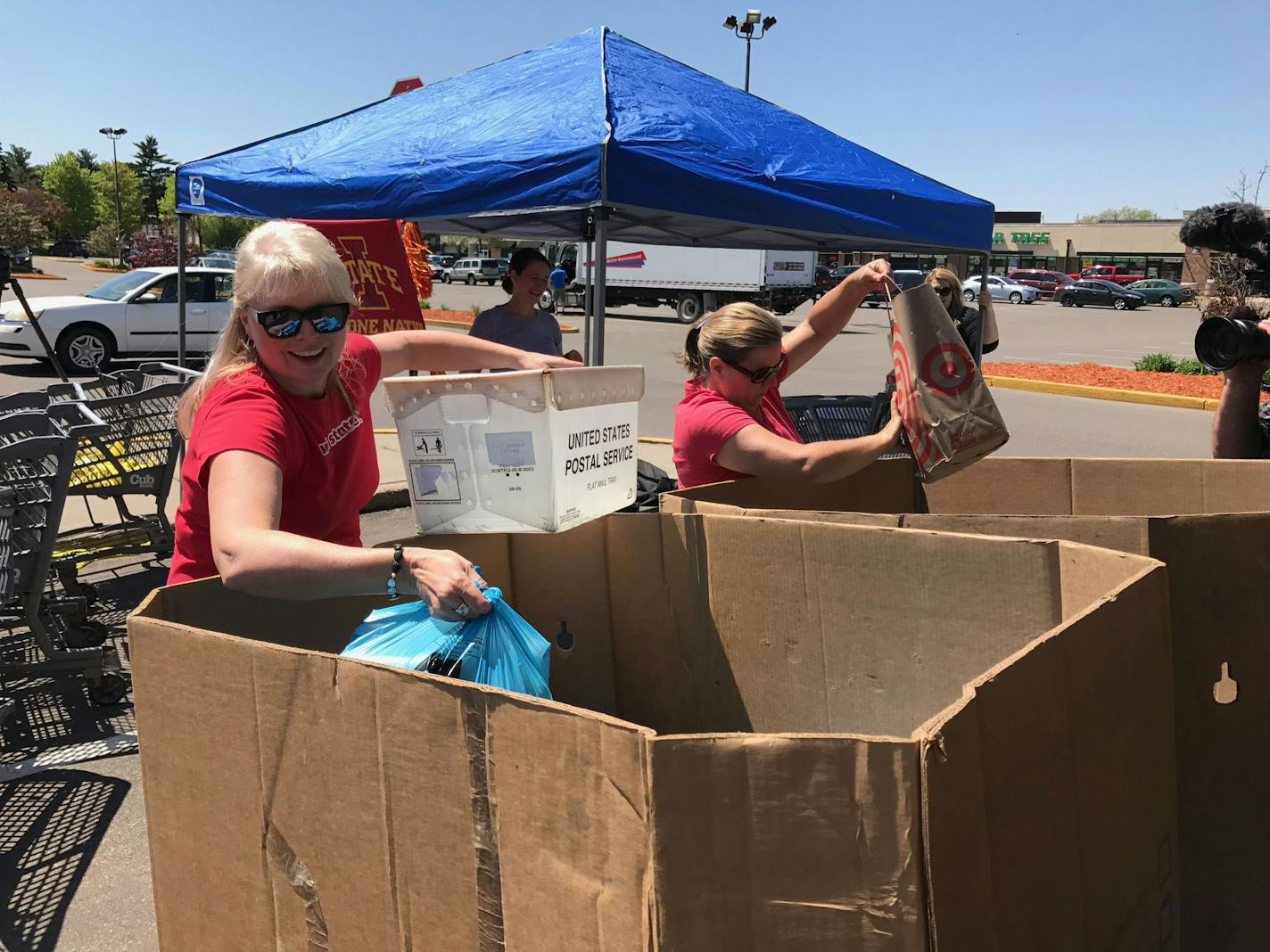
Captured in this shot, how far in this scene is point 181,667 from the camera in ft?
4.53

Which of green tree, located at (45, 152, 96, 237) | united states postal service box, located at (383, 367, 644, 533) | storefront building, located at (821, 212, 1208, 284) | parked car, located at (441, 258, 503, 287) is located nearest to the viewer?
united states postal service box, located at (383, 367, 644, 533)

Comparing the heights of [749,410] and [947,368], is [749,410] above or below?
below

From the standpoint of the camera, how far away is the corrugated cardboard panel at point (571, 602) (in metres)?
2.06

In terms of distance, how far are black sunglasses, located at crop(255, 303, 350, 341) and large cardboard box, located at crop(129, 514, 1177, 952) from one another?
460 mm

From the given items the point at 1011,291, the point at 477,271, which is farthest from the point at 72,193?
the point at 1011,291

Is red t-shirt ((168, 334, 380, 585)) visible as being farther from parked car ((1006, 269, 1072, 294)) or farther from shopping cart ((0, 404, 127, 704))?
parked car ((1006, 269, 1072, 294))

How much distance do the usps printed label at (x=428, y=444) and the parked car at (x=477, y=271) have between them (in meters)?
47.1

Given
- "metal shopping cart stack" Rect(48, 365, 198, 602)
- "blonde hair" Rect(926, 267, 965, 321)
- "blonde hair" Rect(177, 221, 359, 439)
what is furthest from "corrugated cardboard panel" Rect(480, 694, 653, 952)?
"blonde hair" Rect(926, 267, 965, 321)

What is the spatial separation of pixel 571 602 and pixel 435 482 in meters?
0.38

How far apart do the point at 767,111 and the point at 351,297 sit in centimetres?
A: 533

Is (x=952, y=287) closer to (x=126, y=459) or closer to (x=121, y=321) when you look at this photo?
(x=126, y=459)

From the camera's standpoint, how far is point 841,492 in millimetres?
2918

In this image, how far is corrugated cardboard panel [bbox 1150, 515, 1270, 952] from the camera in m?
1.85

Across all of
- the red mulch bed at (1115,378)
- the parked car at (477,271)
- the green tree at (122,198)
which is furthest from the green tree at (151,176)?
the red mulch bed at (1115,378)
